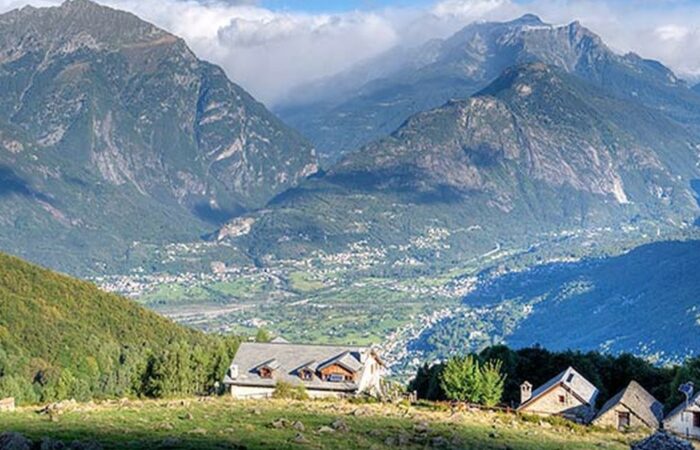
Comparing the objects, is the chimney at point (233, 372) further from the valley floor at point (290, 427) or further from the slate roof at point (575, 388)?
the slate roof at point (575, 388)

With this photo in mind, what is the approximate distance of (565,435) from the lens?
65750 mm

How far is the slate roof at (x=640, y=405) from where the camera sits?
268 feet

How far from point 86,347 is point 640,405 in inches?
4092

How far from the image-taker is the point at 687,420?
7662 cm

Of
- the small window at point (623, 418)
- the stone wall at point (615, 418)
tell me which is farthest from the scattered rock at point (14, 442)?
the small window at point (623, 418)

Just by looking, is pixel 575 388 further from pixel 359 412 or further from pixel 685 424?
pixel 359 412

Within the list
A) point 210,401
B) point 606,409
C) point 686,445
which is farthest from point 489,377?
point 686,445

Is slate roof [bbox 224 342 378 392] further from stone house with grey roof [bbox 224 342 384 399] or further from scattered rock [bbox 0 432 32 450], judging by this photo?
scattered rock [bbox 0 432 32 450]

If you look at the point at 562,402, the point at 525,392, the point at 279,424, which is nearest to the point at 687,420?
the point at 562,402

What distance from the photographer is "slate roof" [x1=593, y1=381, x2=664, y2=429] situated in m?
81.8

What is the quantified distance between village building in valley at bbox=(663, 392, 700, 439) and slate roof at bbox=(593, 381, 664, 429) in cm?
249

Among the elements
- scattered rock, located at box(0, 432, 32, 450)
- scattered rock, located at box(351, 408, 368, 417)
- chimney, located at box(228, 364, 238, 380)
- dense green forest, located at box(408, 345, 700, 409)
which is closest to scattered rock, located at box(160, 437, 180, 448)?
scattered rock, located at box(0, 432, 32, 450)

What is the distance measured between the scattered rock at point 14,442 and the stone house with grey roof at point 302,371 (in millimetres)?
50484

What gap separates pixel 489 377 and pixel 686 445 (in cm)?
4563
